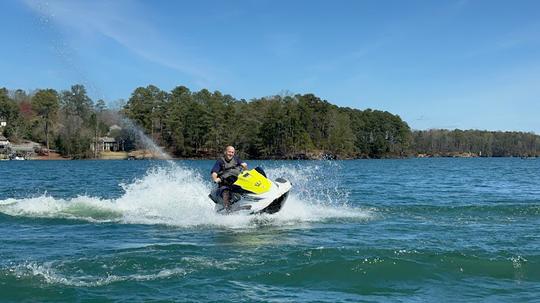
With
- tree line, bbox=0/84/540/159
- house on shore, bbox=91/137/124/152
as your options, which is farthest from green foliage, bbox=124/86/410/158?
house on shore, bbox=91/137/124/152

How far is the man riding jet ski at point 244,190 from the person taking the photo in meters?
14.2

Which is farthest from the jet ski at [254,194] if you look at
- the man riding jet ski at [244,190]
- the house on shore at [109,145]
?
the house on shore at [109,145]

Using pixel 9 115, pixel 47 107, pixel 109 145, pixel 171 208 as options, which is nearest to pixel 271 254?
pixel 171 208

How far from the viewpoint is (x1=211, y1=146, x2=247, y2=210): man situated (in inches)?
567

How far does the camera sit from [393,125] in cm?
15325

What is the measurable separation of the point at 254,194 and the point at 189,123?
102348mm

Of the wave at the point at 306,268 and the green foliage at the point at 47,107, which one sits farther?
the green foliage at the point at 47,107

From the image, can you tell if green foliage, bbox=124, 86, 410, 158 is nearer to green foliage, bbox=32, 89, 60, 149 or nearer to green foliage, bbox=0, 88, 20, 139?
green foliage, bbox=32, 89, 60, 149

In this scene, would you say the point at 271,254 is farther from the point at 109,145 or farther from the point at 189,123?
the point at 109,145

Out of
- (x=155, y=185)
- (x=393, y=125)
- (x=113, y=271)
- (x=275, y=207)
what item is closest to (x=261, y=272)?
(x=113, y=271)

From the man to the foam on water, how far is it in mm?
601

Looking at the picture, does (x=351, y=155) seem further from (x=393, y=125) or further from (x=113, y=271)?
(x=113, y=271)

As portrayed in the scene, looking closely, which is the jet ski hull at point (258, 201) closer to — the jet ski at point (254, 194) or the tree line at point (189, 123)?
the jet ski at point (254, 194)

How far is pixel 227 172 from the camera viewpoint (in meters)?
14.5
